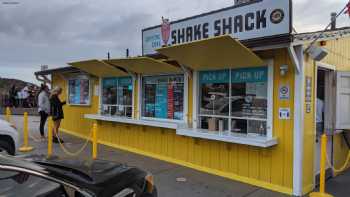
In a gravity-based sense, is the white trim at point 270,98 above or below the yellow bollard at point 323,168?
above

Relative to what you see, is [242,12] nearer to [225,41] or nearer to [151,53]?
[225,41]

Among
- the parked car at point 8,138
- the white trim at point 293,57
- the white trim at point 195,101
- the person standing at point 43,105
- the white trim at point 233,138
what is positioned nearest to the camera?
the white trim at point 293,57

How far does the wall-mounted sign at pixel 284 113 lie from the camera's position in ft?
16.8

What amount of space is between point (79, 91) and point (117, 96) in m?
2.34

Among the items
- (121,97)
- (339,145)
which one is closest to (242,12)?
(339,145)

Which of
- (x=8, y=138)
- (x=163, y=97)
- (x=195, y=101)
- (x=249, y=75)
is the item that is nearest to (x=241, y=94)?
(x=249, y=75)

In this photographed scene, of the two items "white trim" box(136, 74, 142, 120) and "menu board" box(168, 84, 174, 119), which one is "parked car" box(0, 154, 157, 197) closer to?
"menu board" box(168, 84, 174, 119)

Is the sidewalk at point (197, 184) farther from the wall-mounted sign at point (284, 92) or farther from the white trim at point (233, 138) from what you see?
the wall-mounted sign at point (284, 92)

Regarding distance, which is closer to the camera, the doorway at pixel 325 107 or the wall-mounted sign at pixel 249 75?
the wall-mounted sign at pixel 249 75

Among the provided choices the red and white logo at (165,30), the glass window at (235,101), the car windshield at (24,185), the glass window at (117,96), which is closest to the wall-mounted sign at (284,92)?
the glass window at (235,101)

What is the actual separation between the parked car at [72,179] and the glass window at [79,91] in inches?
276

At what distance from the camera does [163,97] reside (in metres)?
7.41

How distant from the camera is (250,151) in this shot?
221 inches

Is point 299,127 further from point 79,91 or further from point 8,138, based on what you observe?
point 79,91
